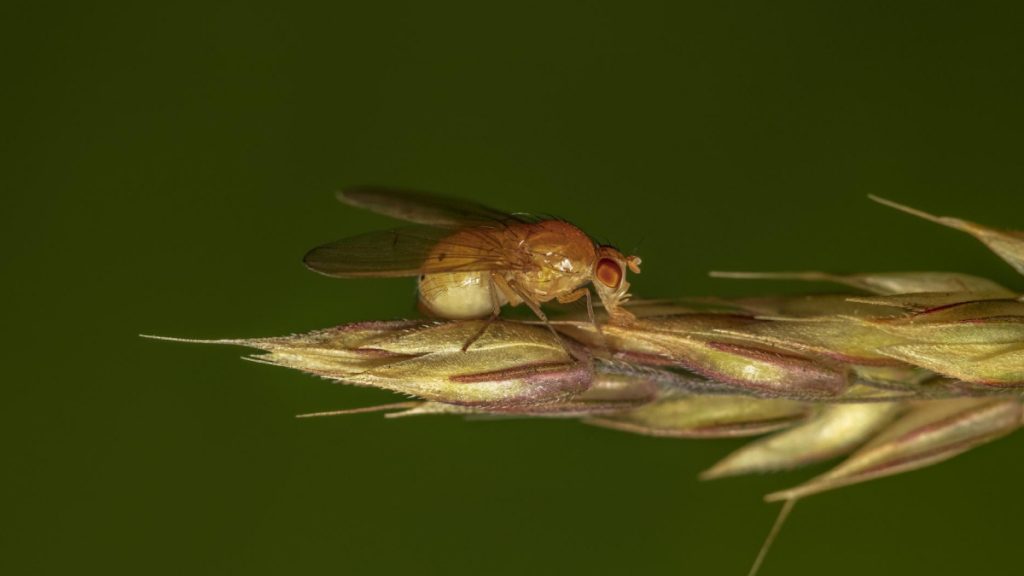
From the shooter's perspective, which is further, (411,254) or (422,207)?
(422,207)

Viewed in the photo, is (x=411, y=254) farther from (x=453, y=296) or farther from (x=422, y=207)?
(x=422, y=207)

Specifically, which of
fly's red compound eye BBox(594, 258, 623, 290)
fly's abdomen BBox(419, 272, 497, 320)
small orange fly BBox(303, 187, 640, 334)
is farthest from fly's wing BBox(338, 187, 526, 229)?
fly's red compound eye BBox(594, 258, 623, 290)

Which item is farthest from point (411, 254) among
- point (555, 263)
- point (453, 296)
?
point (555, 263)

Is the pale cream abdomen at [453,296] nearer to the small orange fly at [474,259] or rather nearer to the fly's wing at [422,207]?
the small orange fly at [474,259]

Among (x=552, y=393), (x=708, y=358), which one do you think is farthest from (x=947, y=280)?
(x=552, y=393)

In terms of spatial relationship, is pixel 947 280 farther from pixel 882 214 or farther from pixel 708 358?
pixel 882 214

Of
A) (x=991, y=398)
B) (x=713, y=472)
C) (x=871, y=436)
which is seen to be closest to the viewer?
(x=991, y=398)
